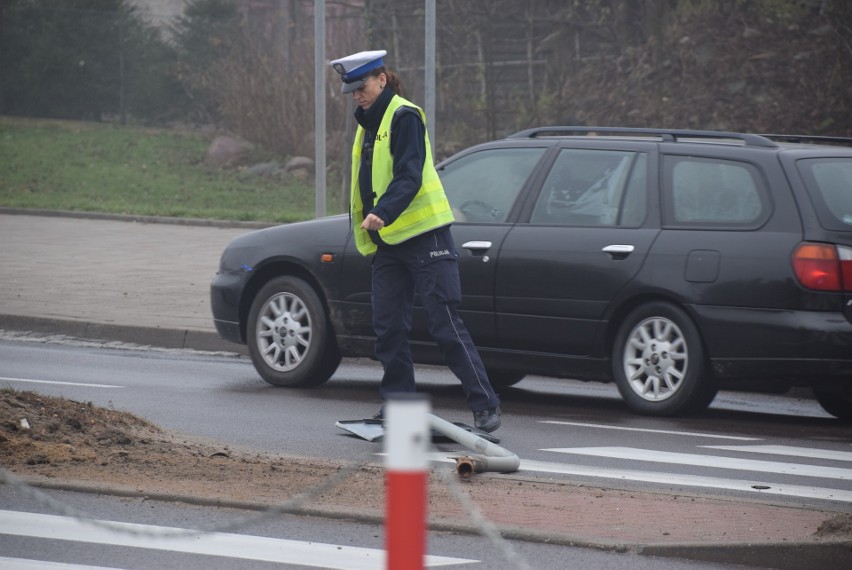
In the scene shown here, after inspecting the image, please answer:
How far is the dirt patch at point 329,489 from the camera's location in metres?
5.66

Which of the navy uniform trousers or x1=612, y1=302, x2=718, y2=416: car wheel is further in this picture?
x1=612, y1=302, x2=718, y2=416: car wheel

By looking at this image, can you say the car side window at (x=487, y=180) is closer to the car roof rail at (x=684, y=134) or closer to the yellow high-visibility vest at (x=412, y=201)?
the car roof rail at (x=684, y=134)

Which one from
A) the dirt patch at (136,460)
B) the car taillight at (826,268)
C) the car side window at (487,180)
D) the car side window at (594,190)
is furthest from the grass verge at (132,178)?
the dirt patch at (136,460)

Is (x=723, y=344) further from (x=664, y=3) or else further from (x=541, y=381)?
(x=664, y=3)

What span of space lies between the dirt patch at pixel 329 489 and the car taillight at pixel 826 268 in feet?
8.12

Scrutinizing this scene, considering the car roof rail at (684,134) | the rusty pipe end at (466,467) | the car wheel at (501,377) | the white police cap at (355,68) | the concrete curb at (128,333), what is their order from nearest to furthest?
the rusty pipe end at (466,467), the white police cap at (355,68), the car roof rail at (684,134), the car wheel at (501,377), the concrete curb at (128,333)

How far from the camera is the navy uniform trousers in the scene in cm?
781

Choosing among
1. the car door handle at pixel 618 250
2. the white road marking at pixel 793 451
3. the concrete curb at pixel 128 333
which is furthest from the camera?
the concrete curb at pixel 128 333

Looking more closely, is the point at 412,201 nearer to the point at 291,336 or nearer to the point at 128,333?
the point at 291,336

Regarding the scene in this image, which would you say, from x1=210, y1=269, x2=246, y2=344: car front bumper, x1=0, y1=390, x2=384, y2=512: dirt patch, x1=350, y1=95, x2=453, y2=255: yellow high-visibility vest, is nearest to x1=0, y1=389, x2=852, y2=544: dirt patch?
x1=0, y1=390, x2=384, y2=512: dirt patch

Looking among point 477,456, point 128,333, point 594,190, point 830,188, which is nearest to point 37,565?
point 477,456

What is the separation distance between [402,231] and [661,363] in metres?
1.96

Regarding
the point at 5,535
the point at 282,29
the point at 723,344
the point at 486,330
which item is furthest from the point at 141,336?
the point at 282,29

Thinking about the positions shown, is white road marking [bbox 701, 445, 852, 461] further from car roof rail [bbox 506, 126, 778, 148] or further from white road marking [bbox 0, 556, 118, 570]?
white road marking [bbox 0, 556, 118, 570]
